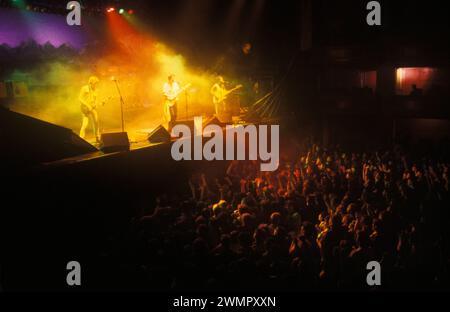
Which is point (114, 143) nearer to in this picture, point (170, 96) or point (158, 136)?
point (158, 136)

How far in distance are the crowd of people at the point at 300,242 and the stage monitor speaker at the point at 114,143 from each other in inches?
77.7

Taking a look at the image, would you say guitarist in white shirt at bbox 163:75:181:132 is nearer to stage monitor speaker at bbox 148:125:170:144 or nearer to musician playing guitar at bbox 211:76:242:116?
stage monitor speaker at bbox 148:125:170:144

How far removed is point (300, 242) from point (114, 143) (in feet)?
15.2

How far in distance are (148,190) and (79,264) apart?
3.53m

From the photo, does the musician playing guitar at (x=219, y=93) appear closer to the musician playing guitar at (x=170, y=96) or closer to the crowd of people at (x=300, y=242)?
the musician playing guitar at (x=170, y=96)

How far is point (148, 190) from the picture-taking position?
8633 mm

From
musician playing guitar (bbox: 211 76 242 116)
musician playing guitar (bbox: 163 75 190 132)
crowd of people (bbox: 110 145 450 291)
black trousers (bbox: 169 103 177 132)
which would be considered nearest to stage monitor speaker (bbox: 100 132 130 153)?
crowd of people (bbox: 110 145 450 291)

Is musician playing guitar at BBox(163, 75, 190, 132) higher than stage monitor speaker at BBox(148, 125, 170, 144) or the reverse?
higher

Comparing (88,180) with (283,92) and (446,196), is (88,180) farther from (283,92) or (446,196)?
(283,92)

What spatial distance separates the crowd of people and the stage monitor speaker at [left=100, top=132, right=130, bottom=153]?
197 centimetres

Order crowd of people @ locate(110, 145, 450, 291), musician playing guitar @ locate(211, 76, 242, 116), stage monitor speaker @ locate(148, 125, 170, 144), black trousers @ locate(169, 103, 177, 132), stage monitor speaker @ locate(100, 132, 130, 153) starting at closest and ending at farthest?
crowd of people @ locate(110, 145, 450, 291) → stage monitor speaker @ locate(100, 132, 130, 153) → stage monitor speaker @ locate(148, 125, 170, 144) → black trousers @ locate(169, 103, 177, 132) → musician playing guitar @ locate(211, 76, 242, 116)

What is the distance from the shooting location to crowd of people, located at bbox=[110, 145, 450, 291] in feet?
13.3

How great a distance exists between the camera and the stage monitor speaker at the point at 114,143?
7660 mm

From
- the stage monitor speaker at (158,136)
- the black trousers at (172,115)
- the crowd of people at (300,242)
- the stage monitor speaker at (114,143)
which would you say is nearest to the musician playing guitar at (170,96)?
the black trousers at (172,115)
